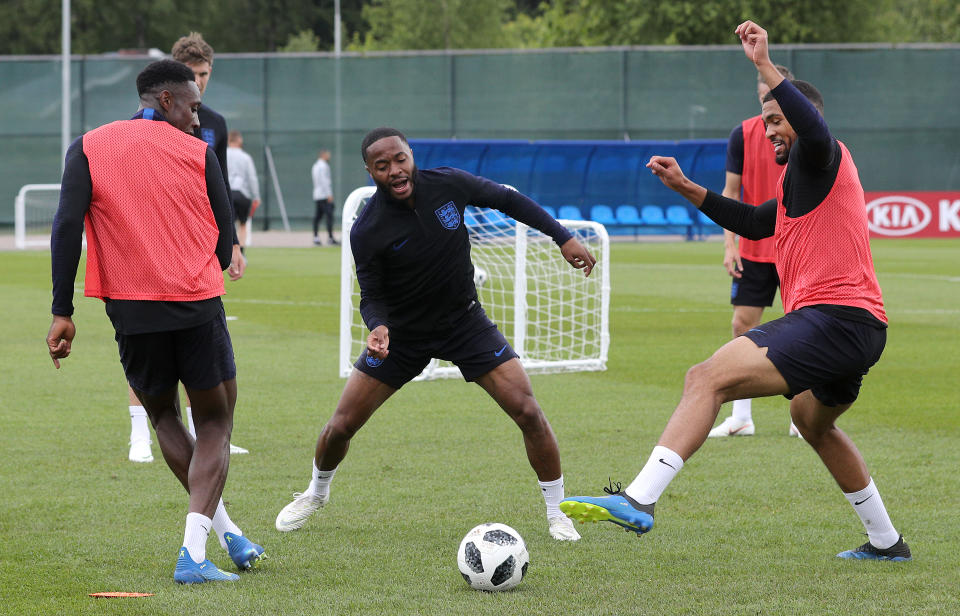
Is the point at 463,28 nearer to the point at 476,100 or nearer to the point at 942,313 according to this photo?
the point at 476,100

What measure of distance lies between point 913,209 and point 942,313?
54.9 feet

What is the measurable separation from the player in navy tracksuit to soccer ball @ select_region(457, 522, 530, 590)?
780 millimetres

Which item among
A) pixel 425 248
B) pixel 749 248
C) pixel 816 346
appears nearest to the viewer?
pixel 816 346

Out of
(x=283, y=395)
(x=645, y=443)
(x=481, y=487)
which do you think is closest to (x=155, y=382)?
(x=481, y=487)

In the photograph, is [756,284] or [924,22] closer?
[756,284]

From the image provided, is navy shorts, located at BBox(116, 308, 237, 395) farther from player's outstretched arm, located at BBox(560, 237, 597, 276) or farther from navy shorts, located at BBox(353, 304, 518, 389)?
player's outstretched arm, located at BBox(560, 237, 597, 276)

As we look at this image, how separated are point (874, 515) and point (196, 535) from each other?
107 inches

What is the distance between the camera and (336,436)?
6070mm

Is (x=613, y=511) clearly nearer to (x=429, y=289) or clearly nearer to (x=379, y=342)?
(x=379, y=342)

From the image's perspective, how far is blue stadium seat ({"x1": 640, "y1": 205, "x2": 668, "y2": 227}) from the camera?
32.8 m

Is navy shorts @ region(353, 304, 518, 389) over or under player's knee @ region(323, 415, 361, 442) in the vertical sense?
over

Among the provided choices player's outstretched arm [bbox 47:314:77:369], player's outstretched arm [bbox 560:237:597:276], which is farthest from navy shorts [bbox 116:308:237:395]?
player's outstretched arm [bbox 560:237:597:276]

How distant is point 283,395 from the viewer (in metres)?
10.1

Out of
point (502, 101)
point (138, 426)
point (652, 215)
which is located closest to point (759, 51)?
point (138, 426)
